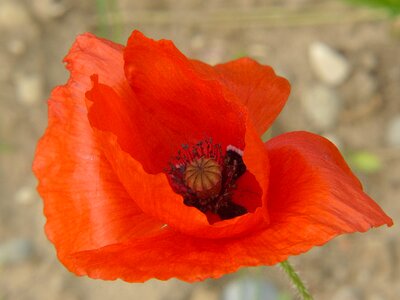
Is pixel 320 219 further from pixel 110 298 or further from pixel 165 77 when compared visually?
pixel 110 298

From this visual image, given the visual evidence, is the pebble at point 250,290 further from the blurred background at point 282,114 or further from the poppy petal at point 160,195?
the poppy petal at point 160,195

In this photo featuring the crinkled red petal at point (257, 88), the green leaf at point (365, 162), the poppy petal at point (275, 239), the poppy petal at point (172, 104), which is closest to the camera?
the poppy petal at point (275, 239)

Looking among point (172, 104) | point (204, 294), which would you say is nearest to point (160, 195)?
point (172, 104)

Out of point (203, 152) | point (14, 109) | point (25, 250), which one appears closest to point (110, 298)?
point (25, 250)

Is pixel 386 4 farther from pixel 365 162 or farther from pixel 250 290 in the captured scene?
pixel 250 290

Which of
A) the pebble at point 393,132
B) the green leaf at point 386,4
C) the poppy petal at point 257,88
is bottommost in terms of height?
the pebble at point 393,132

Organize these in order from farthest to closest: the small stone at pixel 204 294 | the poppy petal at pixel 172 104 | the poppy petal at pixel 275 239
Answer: the small stone at pixel 204 294, the poppy petal at pixel 172 104, the poppy petal at pixel 275 239

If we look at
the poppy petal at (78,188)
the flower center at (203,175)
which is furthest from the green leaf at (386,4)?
the poppy petal at (78,188)

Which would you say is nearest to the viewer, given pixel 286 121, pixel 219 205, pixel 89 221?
pixel 89 221
